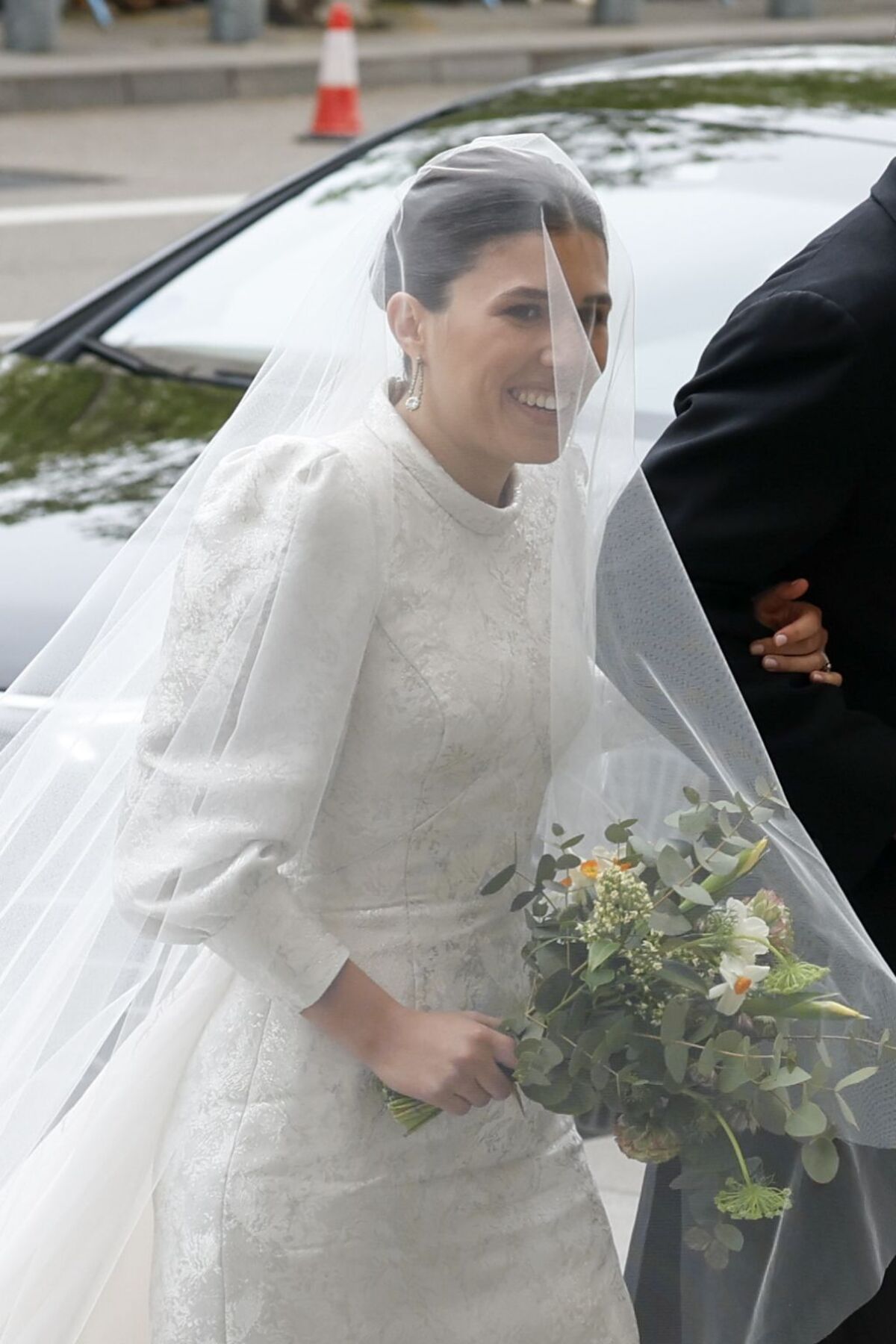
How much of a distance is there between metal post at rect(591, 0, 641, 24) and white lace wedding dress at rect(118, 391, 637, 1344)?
1479 centimetres

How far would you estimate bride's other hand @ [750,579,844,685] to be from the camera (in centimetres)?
201

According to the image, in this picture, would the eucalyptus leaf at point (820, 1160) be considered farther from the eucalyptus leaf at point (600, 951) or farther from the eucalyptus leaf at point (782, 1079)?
the eucalyptus leaf at point (600, 951)

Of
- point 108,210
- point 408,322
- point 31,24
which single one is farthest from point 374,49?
point 408,322

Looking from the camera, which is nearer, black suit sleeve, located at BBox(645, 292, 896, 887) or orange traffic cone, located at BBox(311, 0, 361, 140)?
black suit sleeve, located at BBox(645, 292, 896, 887)

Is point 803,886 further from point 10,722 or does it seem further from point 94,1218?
point 10,722

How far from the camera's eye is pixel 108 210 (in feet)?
33.9

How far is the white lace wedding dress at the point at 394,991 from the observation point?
70.1 inches

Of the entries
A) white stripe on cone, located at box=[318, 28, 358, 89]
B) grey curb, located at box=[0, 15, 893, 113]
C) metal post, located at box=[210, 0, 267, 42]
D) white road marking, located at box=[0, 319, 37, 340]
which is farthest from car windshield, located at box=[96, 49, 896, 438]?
metal post, located at box=[210, 0, 267, 42]

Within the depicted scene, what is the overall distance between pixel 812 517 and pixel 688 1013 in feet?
1.73

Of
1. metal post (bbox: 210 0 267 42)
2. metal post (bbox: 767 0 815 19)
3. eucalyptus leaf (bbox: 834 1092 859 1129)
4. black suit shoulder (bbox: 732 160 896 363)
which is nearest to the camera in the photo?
eucalyptus leaf (bbox: 834 1092 859 1129)

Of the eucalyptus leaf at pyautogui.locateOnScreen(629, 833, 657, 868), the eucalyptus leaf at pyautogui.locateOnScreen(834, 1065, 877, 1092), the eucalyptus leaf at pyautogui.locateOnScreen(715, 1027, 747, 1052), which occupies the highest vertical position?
the eucalyptus leaf at pyautogui.locateOnScreen(629, 833, 657, 868)

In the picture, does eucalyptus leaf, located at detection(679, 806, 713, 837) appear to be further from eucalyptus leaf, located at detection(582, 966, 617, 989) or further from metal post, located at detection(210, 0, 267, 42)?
metal post, located at detection(210, 0, 267, 42)

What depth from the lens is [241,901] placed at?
1.72 meters

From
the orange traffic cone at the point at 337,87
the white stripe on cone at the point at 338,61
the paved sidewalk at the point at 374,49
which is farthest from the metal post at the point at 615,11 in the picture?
the white stripe on cone at the point at 338,61
